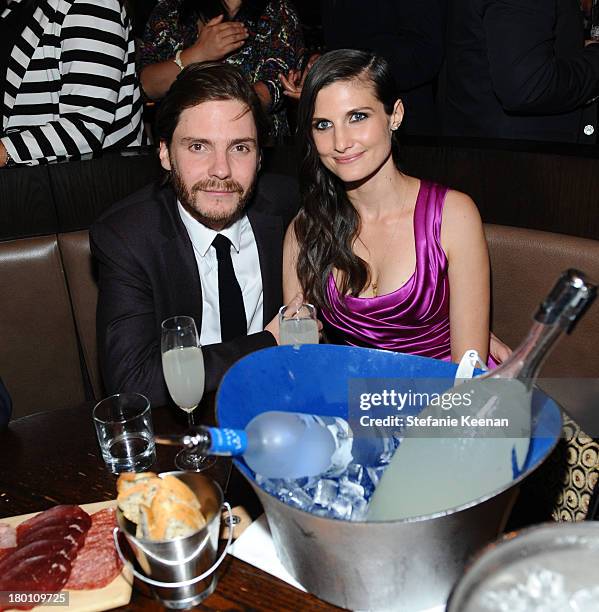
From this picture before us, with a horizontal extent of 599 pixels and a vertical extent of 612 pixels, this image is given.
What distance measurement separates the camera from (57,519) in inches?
41.6

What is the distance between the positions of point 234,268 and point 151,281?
10.3 inches

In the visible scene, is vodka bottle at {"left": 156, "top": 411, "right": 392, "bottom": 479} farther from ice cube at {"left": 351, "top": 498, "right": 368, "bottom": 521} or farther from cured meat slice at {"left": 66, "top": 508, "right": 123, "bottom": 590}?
cured meat slice at {"left": 66, "top": 508, "right": 123, "bottom": 590}

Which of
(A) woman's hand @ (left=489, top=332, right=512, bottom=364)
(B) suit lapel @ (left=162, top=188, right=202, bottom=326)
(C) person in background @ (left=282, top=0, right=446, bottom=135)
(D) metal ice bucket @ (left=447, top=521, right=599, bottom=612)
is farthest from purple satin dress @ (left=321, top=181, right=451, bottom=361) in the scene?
(D) metal ice bucket @ (left=447, top=521, right=599, bottom=612)

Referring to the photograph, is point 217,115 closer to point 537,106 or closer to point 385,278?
point 385,278

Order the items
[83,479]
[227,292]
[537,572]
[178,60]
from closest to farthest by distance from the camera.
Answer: [537,572]
[83,479]
[227,292]
[178,60]

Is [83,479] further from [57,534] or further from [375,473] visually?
[375,473]

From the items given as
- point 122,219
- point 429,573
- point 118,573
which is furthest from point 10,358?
point 429,573

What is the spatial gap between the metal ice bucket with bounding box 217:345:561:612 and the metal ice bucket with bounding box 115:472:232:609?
93 mm

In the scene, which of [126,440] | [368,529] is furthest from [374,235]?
[368,529]

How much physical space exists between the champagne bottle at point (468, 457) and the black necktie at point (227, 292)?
3.64ft

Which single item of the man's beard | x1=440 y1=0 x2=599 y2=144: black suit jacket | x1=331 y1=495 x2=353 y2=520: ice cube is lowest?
x1=331 y1=495 x2=353 y2=520: ice cube

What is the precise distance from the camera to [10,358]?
222cm

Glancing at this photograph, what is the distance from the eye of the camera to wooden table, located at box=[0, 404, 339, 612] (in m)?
0.90

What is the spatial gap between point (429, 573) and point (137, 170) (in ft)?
6.10
